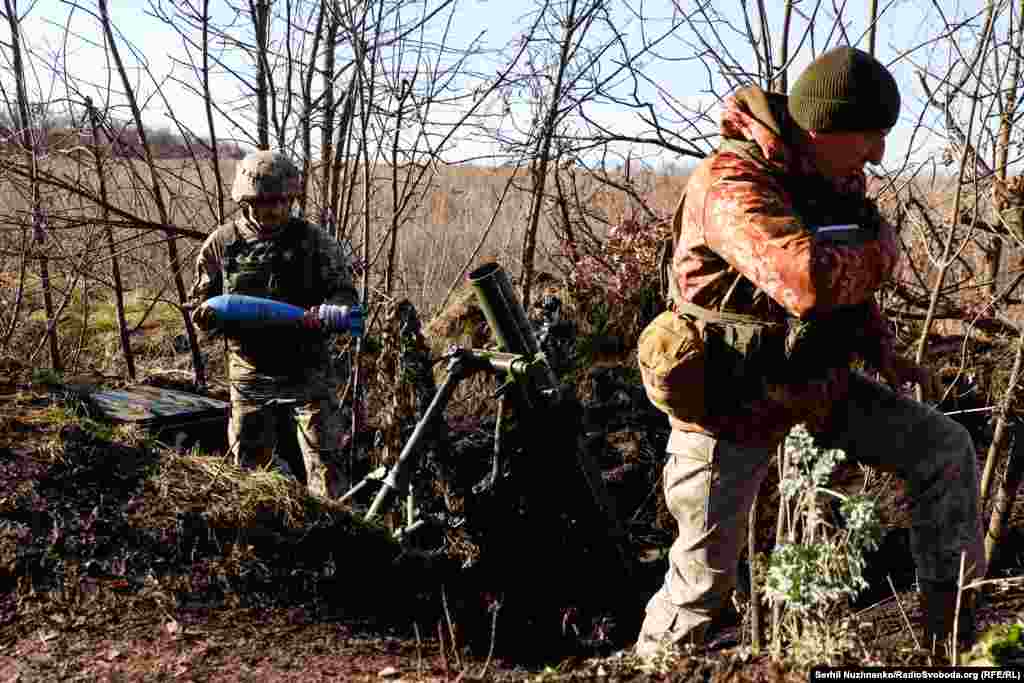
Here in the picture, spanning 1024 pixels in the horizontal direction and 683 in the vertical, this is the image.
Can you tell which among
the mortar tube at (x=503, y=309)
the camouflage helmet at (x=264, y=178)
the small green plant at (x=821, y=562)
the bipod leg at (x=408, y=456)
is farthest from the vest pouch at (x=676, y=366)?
the camouflage helmet at (x=264, y=178)

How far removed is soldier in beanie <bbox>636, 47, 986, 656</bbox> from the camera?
2342 mm

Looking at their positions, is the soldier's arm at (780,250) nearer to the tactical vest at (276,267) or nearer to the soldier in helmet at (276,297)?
the soldier in helmet at (276,297)

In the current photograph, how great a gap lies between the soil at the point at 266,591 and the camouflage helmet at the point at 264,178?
1.15m

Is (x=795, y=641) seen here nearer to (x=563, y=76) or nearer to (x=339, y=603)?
(x=339, y=603)

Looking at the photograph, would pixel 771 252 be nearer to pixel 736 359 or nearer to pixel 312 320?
pixel 736 359

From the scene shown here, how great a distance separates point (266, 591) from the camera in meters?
3.69

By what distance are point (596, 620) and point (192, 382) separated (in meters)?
3.58

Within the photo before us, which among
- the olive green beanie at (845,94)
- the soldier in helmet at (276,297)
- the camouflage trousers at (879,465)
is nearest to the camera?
the olive green beanie at (845,94)

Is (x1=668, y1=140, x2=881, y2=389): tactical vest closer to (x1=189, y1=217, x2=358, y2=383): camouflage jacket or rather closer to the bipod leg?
the bipod leg

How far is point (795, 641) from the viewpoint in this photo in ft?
6.62

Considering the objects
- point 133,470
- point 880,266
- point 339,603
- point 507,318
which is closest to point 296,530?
point 339,603

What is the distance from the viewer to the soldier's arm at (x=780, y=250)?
88.4 inches

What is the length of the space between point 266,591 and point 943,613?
222 centimetres


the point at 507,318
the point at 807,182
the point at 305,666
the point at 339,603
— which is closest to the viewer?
the point at 807,182
